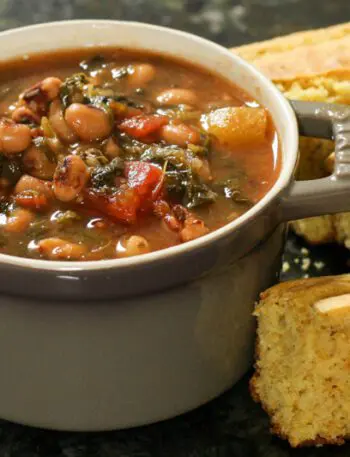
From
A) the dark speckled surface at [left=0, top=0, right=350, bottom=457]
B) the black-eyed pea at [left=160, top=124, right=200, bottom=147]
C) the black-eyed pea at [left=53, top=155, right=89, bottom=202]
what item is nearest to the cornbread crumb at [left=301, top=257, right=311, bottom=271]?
the dark speckled surface at [left=0, top=0, right=350, bottom=457]

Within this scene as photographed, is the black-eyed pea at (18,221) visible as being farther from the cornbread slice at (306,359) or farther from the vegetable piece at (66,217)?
the cornbread slice at (306,359)

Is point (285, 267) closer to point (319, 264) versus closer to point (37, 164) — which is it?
point (319, 264)

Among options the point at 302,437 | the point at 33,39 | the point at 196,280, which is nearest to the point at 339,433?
the point at 302,437

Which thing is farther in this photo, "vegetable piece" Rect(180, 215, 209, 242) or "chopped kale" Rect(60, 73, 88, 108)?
"chopped kale" Rect(60, 73, 88, 108)

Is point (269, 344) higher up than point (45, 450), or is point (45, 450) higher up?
point (269, 344)

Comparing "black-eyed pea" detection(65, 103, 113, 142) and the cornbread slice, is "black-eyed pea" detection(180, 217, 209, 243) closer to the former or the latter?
the cornbread slice

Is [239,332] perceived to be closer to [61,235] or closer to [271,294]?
[271,294]

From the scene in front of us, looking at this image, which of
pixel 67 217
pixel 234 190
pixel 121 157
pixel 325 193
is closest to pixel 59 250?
pixel 67 217
